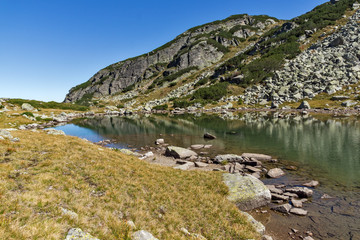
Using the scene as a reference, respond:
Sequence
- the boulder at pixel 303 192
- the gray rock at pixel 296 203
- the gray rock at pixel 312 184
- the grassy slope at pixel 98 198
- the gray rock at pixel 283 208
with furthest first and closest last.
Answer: the gray rock at pixel 312 184 → the boulder at pixel 303 192 → the gray rock at pixel 296 203 → the gray rock at pixel 283 208 → the grassy slope at pixel 98 198

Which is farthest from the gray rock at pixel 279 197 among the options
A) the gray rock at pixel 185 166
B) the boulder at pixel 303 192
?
the gray rock at pixel 185 166

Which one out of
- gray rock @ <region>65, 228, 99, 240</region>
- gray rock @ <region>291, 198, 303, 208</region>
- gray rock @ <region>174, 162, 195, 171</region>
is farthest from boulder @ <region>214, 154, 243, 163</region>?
gray rock @ <region>65, 228, 99, 240</region>

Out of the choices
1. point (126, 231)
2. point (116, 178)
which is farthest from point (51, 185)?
point (126, 231)

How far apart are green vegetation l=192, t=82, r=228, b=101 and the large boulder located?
108 m

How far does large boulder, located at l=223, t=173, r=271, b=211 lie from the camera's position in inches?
512

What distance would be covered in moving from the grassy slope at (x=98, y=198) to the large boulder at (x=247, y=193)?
2.48ft

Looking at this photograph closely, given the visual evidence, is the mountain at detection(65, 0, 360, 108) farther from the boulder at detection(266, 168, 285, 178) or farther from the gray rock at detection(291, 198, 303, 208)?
the gray rock at detection(291, 198, 303, 208)

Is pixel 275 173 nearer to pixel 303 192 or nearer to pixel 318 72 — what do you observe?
pixel 303 192

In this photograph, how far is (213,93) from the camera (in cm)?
12025

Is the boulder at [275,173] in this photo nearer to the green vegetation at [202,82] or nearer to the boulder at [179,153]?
the boulder at [179,153]

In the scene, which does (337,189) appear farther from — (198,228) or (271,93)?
(271,93)

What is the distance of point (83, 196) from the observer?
9.05m

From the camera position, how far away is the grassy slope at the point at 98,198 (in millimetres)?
6844

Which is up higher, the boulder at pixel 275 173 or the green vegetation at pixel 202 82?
the green vegetation at pixel 202 82
